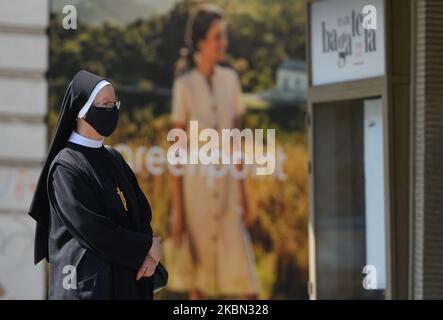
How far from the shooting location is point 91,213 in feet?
13.4

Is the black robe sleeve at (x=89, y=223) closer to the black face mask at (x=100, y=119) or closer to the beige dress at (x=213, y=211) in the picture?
the black face mask at (x=100, y=119)

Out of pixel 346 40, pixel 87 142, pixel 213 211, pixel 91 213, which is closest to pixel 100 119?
pixel 87 142

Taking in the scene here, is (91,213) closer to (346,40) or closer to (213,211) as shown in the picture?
(346,40)

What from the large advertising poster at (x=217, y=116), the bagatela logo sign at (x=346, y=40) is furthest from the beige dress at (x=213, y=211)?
the bagatela logo sign at (x=346, y=40)

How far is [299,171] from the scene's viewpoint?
1065 cm

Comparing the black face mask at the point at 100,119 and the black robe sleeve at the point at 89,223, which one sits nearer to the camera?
the black robe sleeve at the point at 89,223

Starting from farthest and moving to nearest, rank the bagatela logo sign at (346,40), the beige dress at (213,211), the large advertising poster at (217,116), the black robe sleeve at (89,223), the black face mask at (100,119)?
1. the beige dress at (213,211)
2. the large advertising poster at (217,116)
3. the bagatela logo sign at (346,40)
4. the black face mask at (100,119)
5. the black robe sleeve at (89,223)

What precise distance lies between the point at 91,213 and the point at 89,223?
0.04 m

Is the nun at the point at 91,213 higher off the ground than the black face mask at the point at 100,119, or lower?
lower

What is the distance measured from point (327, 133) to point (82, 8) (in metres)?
2.97

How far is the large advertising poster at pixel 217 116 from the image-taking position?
10578 mm

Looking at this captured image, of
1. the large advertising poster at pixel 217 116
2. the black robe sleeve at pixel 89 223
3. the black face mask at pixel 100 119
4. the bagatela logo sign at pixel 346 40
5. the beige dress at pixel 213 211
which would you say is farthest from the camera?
the beige dress at pixel 213 211
